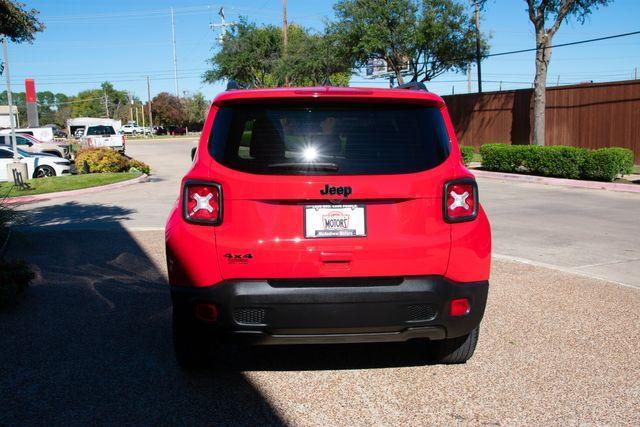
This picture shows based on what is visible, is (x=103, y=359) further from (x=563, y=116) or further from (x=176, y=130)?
(x=176, y=130)

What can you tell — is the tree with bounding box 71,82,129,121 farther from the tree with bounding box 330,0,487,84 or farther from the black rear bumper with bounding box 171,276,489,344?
the black rear bumper with bounding box 171,276,489,344

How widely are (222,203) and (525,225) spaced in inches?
304

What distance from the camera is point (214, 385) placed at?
3.95 meters

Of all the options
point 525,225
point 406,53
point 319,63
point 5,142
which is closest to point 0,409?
point 525,225

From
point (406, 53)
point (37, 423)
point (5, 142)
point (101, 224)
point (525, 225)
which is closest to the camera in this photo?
point (37, 423)

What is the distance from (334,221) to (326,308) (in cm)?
49

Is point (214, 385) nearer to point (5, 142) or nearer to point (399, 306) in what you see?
point (399, 306)

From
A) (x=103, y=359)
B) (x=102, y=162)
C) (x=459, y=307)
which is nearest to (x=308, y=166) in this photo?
(x=459, y=307)

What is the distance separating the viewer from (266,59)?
47219mm

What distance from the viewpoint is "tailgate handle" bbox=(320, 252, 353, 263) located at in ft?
11.2

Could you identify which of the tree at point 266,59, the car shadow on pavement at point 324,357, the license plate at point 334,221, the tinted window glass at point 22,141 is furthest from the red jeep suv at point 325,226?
the tree at point 266,59

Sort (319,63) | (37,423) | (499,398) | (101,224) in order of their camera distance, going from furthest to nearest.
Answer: (319,63) → (101,224) → (499,398) → (37,423)

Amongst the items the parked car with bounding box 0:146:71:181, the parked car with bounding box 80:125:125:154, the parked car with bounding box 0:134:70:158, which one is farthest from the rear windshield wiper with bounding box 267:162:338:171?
the parked car with bounding box 80:125:125:154

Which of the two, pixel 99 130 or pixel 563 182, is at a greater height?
pixel 99 130
